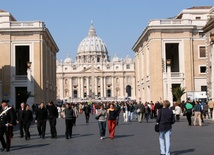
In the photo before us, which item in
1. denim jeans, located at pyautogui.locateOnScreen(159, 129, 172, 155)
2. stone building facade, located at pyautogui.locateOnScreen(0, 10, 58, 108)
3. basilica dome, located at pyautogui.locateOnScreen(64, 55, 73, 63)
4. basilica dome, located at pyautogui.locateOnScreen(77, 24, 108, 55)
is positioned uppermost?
basilica dome, located at pyautogui.locateOnScreen(77, 24, 108, 55)

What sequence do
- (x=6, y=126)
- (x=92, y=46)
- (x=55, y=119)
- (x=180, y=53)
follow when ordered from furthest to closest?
(x=92, y=46), (x=180, y=53), (x=55, y=119), (x=6, y=126)

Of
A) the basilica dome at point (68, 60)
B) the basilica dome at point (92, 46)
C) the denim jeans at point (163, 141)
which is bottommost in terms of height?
the denim jeans at point (163, 141)

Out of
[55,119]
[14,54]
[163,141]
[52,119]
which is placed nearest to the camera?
[163,141]

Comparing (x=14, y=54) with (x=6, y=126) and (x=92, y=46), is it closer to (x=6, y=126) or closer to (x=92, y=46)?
(x=6, y=126)

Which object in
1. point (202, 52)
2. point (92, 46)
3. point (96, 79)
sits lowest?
point (202, 52)

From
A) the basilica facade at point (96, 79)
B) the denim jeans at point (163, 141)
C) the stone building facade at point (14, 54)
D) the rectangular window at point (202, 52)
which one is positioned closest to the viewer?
the denim jeans at point (163, 141)

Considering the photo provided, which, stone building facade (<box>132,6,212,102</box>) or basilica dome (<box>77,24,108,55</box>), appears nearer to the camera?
stone building facade (<box>132,6,212,102</box>)

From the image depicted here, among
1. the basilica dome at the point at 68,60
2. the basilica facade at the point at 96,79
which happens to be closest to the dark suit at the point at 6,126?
the basilica facade at the point at 96,79

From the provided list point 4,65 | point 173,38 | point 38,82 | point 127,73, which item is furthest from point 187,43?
point 127,73

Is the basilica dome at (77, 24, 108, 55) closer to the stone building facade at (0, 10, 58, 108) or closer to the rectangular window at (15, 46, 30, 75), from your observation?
the rectangular window at (15, 46, 30, 75)

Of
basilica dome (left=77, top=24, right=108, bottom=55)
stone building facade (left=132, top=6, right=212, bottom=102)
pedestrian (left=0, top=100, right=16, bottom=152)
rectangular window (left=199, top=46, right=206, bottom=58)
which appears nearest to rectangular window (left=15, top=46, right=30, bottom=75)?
stone building facade (left=132, top=6, right=212, bottom=102)

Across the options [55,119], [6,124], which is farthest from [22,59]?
[6,124]

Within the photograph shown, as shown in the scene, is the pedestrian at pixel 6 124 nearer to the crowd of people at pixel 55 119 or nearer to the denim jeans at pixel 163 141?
the crowd of people at pixel 55 119

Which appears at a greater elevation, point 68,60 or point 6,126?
point 68,60
